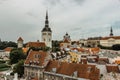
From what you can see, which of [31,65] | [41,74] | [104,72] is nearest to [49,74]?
[41,74]

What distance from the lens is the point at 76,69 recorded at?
1604 inches

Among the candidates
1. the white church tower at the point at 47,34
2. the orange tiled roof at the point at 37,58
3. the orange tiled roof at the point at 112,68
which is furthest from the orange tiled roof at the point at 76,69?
the white church tower at the point at 47,34

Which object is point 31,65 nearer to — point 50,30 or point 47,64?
point 47,64

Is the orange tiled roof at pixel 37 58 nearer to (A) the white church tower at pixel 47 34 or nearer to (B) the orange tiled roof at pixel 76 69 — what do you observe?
(B) the orange tiled roof at pixel 76 69

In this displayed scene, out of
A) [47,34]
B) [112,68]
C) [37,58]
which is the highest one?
[47,34]

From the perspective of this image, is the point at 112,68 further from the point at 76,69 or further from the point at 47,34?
the point at 47,34

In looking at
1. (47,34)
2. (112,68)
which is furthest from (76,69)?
(47,34)

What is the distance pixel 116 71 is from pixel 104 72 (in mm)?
2265

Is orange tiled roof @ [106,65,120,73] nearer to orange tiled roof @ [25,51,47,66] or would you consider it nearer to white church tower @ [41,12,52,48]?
orange tiled roof @ [25,51,47,66]

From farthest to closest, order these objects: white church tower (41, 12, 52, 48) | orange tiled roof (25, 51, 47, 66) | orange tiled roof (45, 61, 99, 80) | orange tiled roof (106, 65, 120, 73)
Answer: white church tower (41, 12, 52, 48) → orange tiled roof (25, 51, 47, 66) → orange tiled roof (106, 65, 120, 73) → orange tiled roof (45, 61, 99, 80)

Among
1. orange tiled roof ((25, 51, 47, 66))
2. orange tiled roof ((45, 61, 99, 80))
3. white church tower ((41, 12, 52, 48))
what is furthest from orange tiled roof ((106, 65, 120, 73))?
white church tower ((41, 12, 52, 48))

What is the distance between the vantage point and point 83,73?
38.9m

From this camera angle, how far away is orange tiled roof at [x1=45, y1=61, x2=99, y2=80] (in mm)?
37594

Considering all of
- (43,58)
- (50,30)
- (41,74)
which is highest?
(50,30)
